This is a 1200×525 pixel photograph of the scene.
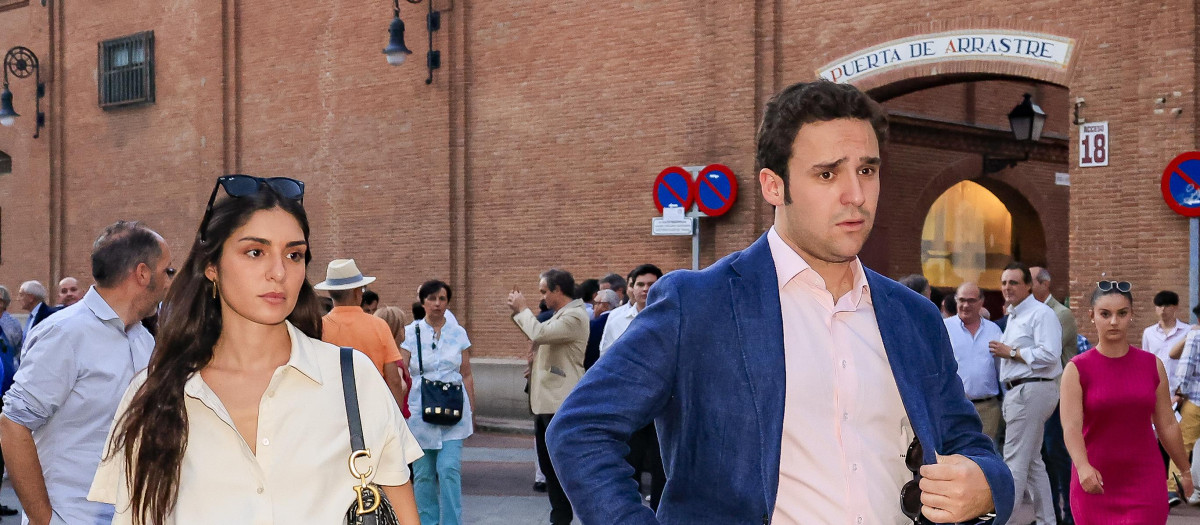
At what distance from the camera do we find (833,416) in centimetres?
271

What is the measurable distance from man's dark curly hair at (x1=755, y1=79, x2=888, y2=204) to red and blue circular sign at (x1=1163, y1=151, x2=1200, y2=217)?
11.1m

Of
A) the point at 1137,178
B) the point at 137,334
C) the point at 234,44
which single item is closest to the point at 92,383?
the point at 137,334

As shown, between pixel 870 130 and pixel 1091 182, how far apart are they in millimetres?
12021

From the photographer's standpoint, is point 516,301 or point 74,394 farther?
point 516,301

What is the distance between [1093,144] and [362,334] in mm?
8767

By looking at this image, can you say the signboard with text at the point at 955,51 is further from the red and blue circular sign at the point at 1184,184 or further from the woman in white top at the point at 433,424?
the woman in white top at the point at 433,424

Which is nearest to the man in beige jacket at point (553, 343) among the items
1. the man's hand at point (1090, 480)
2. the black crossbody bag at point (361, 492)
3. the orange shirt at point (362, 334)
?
the orange shirt at point (362, 334)

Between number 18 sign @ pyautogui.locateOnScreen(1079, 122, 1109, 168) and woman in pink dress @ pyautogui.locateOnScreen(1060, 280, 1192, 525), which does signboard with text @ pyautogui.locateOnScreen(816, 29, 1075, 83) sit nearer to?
number 18 sign @ pyautogui.locateOnScreen(1079, 122, 1109, 168)

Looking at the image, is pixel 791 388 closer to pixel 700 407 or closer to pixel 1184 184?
pixel 700 407

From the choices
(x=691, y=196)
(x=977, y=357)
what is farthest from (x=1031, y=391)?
(x=691, y=196)

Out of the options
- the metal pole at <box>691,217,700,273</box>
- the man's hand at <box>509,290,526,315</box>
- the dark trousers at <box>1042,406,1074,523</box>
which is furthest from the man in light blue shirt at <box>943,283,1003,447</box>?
the metal pole at <box>691,217,700,273</box>

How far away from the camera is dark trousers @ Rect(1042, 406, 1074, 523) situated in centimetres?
1035

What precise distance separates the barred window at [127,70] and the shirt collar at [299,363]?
21.9m

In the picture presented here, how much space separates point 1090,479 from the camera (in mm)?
6719
